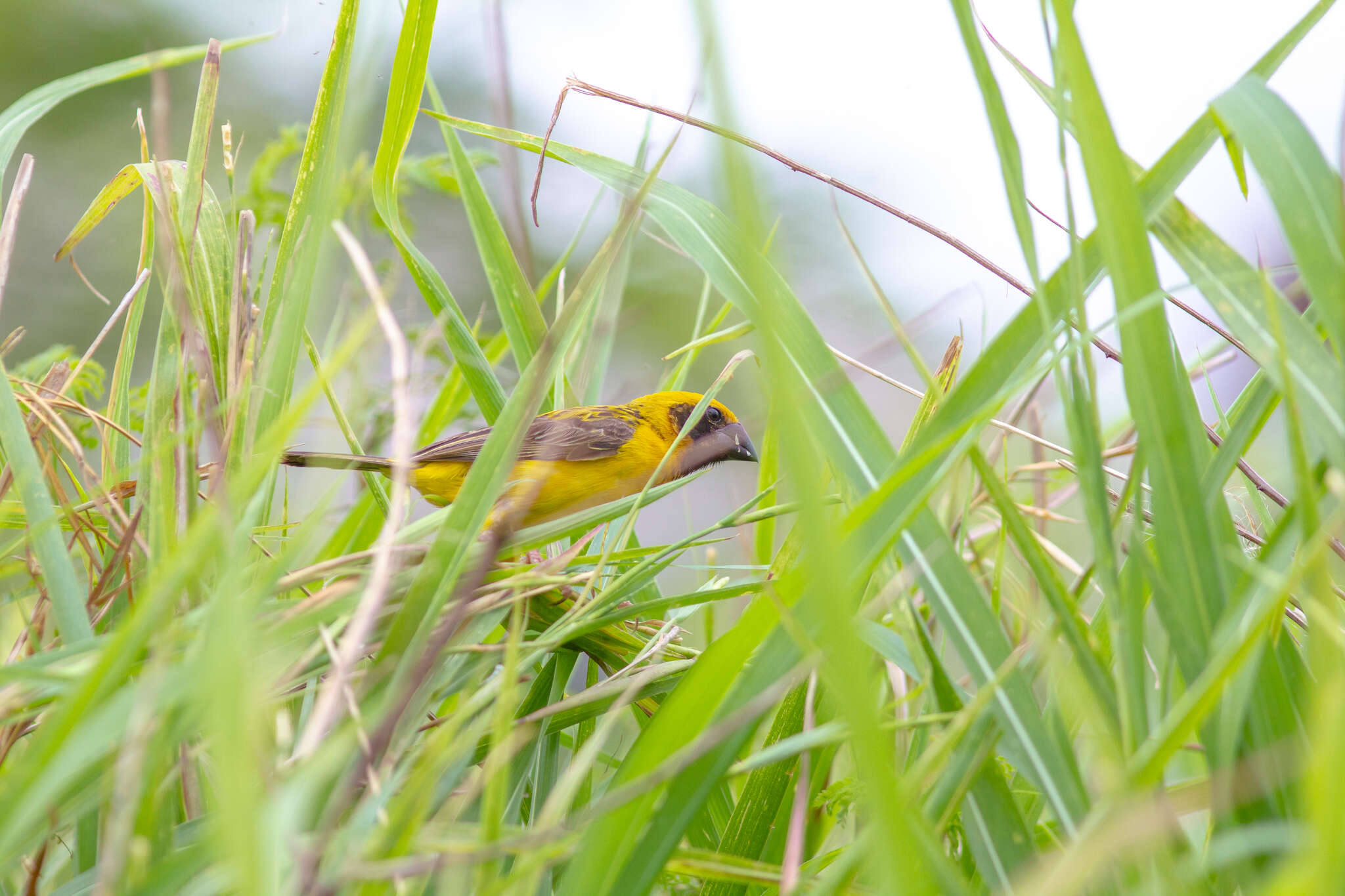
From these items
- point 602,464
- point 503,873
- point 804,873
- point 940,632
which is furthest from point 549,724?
point 602,464

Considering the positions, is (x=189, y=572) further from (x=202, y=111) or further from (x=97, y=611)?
(x=202, y=111)

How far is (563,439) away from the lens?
3160mm

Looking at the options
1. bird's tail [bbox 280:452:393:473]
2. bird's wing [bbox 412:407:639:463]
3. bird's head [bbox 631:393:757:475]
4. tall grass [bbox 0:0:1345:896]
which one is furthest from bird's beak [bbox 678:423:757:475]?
tall grass [bbox 0:0:1345:896]

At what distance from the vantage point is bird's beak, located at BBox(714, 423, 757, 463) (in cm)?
401

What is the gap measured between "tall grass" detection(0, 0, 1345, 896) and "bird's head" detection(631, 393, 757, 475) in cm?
242

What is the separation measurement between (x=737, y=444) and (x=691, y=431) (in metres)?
0.25

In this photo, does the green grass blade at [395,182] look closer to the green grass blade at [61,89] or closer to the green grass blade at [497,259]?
the green grass blade at [497,259]

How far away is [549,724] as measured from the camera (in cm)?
133

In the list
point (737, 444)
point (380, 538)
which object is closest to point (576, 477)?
point (737, 444)

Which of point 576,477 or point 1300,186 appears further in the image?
point 576,477

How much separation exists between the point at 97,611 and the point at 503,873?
790mm

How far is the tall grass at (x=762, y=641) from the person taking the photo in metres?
0.70

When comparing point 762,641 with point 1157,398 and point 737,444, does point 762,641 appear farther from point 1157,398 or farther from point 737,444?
point 737,444

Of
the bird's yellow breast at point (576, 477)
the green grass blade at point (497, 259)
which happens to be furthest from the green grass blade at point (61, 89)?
the bird's yellow breast at point (576, 477)
